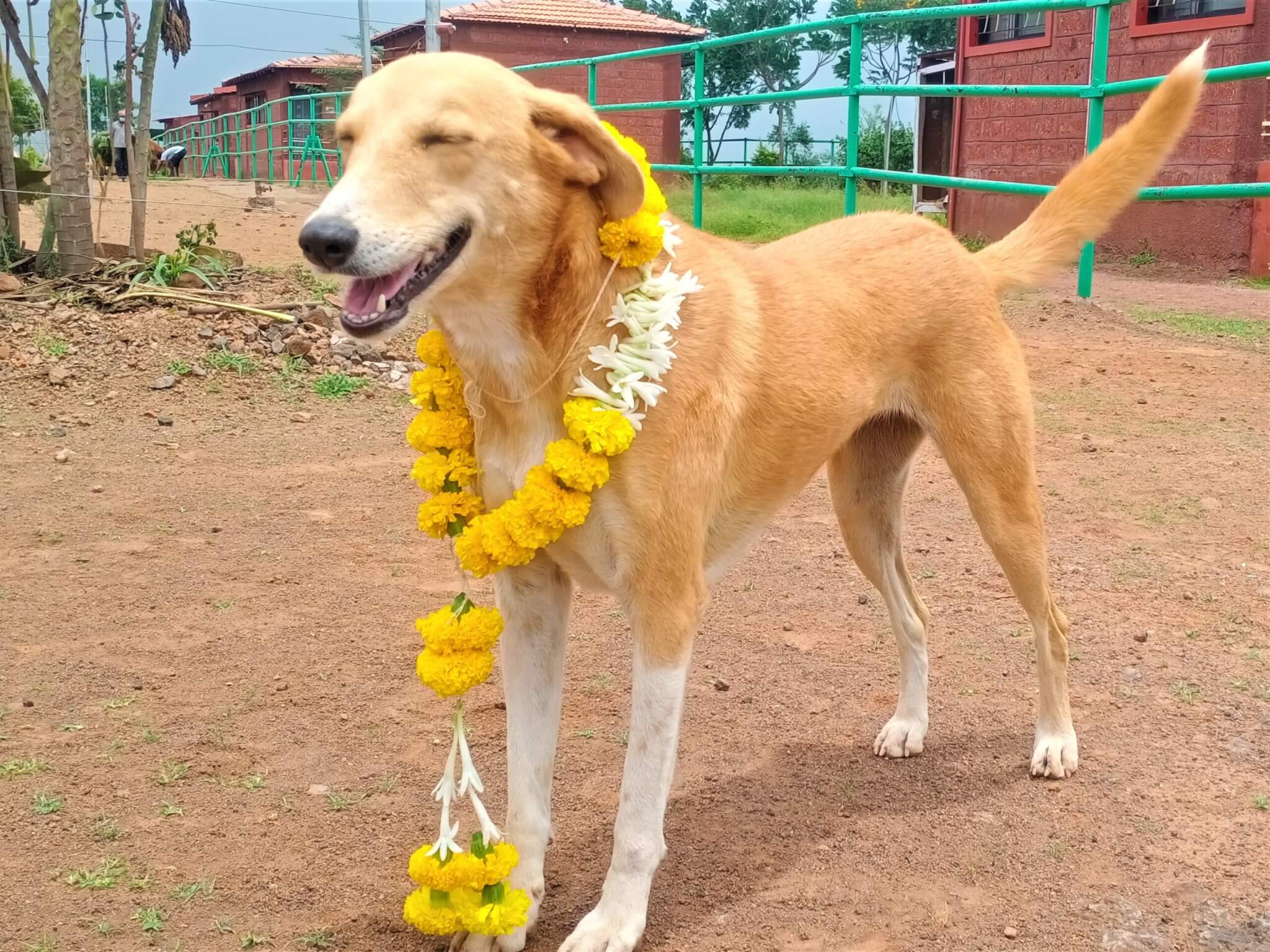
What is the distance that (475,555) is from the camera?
2.75m

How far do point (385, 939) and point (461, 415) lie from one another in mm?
1234

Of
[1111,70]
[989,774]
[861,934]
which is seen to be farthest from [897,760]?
[1111,70]

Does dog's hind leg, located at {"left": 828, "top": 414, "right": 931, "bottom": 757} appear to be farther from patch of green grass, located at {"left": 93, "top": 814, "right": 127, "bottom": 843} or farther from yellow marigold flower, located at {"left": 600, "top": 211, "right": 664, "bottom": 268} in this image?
patch of green grass, located at {"left": 93, "top": 814, "right": 127, "bottom": 843}

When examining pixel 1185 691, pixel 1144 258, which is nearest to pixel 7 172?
pixel 1185 691

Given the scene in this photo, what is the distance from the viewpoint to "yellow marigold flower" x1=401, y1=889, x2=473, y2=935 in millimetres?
2686

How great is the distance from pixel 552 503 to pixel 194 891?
133cm

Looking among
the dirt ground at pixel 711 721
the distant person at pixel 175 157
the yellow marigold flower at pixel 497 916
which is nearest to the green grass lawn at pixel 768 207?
the dirt ground at pixel 711 721

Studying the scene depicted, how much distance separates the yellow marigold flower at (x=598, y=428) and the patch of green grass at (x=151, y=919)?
148 centimetres

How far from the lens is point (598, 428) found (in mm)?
2576

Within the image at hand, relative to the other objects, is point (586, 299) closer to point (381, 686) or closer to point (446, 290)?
point (446, 290)

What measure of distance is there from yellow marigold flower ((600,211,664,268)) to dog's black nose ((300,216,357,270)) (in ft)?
1.90

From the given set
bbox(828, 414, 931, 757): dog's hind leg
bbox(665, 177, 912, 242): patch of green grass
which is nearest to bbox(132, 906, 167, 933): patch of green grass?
bbox(828, 414, 931, 757): dog's hind leg

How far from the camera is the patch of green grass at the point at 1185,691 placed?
12.8 feet

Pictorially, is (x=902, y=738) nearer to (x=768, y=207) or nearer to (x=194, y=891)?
(x=194, y=891)
